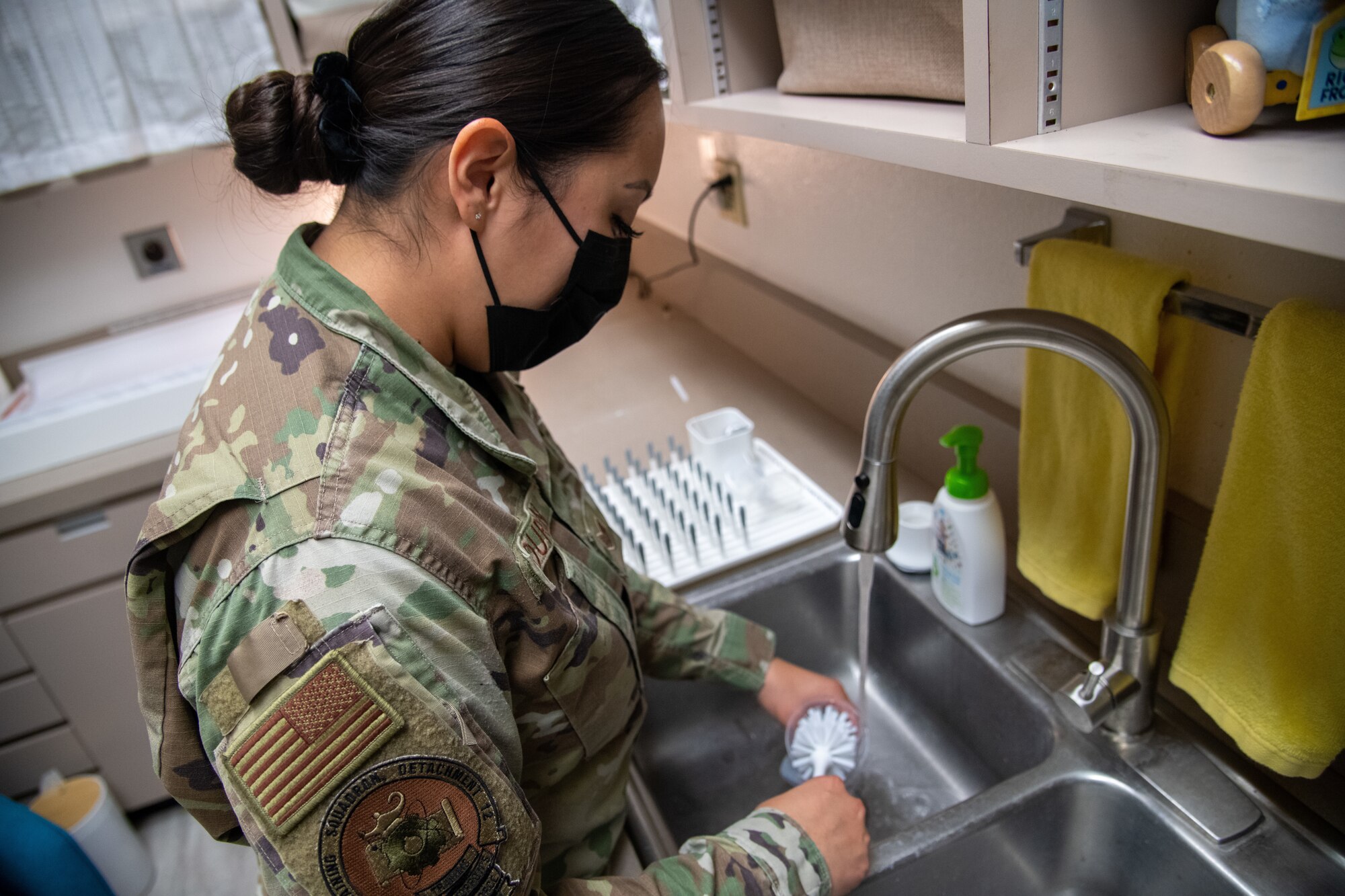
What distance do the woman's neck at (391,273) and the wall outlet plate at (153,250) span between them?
6.21ft

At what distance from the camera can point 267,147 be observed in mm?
789

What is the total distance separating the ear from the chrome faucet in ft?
1.23

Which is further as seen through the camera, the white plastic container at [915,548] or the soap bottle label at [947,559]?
the white plastic container at [915,548]

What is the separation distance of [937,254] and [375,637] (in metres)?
0.92

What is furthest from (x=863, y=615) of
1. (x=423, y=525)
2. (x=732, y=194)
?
(x=732, y=194)

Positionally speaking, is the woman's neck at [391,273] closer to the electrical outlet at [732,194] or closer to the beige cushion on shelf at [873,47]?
the beige cushion on shelf at [873,47]

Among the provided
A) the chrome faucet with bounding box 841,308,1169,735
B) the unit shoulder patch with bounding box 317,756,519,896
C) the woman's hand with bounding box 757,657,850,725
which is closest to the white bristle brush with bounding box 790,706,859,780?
the woman's hand with bounding box 757,657,850,725

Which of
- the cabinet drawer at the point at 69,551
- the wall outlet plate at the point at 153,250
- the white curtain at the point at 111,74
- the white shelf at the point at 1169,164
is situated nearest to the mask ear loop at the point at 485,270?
the white shelf at the point at 1169,164

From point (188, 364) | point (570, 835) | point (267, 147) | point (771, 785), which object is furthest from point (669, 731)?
point (188, 364)

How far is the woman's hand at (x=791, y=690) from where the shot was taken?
41.6 inches

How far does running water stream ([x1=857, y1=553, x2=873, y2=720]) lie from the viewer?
0.92 meters

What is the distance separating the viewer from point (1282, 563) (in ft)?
2.30

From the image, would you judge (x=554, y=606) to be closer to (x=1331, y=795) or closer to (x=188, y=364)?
(x=1331, y=795)

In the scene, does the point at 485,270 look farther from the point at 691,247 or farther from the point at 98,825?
the point at 98,825
